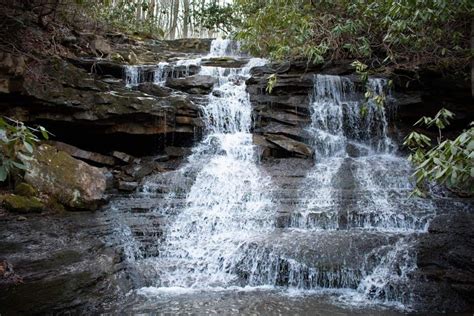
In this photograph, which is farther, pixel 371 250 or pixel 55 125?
pixel 55 125

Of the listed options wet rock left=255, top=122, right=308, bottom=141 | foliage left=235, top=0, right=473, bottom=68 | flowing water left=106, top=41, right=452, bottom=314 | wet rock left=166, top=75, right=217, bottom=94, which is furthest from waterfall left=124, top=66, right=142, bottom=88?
wet rock left=255, top=122, right=308, bottom=141

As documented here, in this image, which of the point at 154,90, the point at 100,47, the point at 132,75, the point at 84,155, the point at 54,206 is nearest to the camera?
the point at 54,206

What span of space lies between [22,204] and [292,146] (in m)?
7.15

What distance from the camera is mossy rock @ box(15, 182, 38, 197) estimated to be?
801 centimetres

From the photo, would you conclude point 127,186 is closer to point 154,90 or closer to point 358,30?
point 154,90

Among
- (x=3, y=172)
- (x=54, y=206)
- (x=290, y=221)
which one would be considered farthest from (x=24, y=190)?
(x=3, y=172)

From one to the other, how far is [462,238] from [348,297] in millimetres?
2511

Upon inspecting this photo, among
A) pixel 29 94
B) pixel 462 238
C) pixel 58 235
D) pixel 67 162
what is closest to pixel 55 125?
pixel 29 94

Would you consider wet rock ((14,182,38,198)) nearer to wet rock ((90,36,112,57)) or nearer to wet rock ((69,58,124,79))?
wet rock ((69,58,124,79))

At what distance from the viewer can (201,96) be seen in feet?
41.9

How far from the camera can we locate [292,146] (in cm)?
1150

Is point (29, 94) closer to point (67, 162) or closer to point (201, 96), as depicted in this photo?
point (67, 162)

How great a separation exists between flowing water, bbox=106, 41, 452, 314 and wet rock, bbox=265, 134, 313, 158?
0.41 meters

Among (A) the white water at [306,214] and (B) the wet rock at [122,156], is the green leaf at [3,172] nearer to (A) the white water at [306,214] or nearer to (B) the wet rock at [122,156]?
(A) the white water at [306,214]
